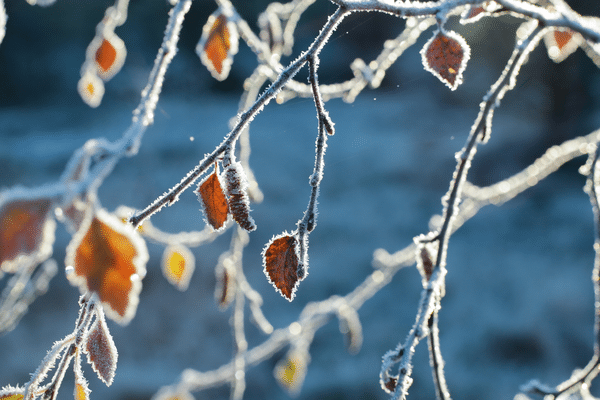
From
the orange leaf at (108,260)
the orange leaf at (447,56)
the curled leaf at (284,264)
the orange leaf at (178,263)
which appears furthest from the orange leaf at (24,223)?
the orange leaf at (178,263)

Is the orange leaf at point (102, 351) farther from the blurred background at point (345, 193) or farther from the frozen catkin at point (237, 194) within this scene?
the blurred background at point (345, 193)

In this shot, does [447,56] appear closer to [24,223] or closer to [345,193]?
[24,223]

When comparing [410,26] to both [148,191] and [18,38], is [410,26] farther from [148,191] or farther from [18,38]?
[18,38]

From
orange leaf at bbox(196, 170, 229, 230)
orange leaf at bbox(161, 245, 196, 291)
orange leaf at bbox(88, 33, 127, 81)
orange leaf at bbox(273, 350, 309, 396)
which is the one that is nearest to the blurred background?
orange leaf at bbox(88, 33, 127, 81)

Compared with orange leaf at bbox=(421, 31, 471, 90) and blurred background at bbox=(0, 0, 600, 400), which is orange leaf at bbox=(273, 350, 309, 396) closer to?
blurred background at bbox=(0, 0, 600, 400)

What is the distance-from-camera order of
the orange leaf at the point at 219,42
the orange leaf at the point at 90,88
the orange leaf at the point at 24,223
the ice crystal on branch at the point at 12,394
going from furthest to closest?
1. the orange leaf at the point at 90,88
2. the orange leaf at the point at 219,42
3. the ice crystal on branch at the point at 12,394
4. the orange leaf at the point at 24,223

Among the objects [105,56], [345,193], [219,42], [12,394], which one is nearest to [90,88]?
[105,56]

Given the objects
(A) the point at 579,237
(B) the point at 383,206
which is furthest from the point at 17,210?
(A) the point at 579,237
